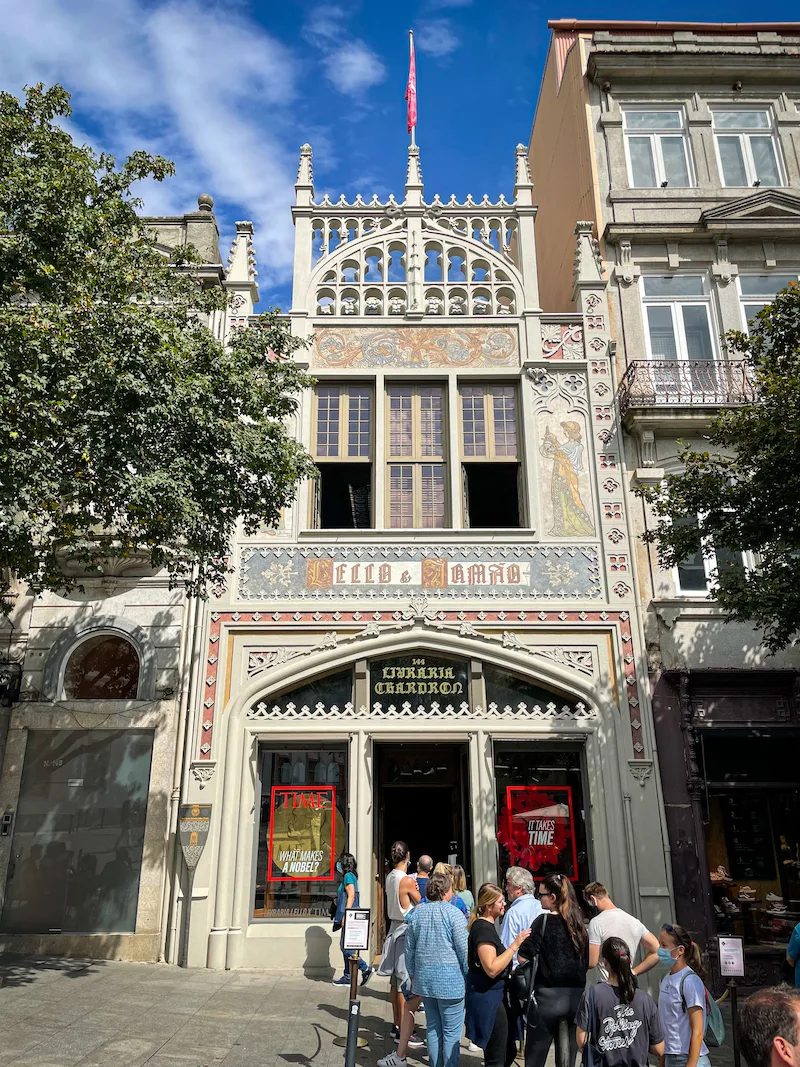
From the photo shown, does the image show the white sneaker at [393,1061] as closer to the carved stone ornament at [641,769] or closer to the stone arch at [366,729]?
the stone arch at [366,729]

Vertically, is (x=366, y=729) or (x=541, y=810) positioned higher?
(x=366, y=729)

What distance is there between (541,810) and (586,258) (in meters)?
10.6

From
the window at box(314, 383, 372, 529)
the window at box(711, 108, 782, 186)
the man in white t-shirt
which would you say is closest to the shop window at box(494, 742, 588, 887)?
the window at box(314, 383, 372, 529)

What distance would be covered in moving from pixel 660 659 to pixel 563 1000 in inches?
315

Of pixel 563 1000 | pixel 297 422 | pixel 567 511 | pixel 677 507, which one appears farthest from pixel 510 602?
pixel 563 1000

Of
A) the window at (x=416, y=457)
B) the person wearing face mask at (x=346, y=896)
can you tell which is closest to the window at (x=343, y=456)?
the window at (x=416, y=457)

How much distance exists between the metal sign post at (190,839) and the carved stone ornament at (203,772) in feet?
1.31

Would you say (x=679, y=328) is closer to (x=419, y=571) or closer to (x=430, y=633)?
(x=419, y=571)

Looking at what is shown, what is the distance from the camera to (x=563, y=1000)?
6547 mm

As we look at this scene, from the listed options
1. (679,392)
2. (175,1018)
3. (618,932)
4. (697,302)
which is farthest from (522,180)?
(175,1018)

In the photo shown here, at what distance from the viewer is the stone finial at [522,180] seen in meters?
16.8

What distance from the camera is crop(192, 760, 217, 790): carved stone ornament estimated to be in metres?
13.0

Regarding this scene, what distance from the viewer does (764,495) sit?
1096cm

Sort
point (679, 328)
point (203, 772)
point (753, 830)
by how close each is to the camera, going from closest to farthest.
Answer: point (203, 772)
point (753, 830)
point (679, 328)
